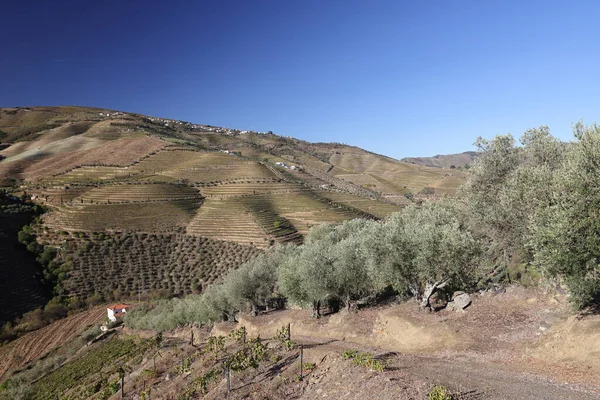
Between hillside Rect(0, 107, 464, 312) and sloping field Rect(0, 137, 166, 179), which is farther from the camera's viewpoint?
sloping field Rect(0, 137, 166, 179)

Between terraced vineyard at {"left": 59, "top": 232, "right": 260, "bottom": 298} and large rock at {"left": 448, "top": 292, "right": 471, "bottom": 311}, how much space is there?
2124 inches

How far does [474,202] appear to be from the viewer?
104 feet

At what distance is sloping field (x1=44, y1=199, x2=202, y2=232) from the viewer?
3314 inches

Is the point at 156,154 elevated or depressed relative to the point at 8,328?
elevated

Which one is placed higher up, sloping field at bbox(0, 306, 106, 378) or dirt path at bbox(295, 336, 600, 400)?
dirt path at bbox(295, 336, 600, 400)

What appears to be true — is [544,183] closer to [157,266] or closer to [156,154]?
[157,266]

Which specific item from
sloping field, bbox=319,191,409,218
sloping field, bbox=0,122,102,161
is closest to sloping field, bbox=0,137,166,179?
sloping field, bbox=0,122,102,161

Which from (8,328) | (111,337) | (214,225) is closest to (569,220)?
(111,337)

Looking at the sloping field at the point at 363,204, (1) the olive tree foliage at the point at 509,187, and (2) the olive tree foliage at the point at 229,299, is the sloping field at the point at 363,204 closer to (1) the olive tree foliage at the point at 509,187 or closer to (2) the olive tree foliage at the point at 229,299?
(2) the olive tree foliage at the point at 229,299

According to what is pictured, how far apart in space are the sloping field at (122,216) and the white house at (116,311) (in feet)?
86.9

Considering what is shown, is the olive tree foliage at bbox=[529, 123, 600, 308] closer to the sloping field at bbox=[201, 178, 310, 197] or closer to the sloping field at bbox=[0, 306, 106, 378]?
the sloping field at bbox=[0, 306, 106, 378]

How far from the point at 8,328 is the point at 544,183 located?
73.6m

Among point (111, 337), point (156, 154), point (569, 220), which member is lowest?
point (111, 337)

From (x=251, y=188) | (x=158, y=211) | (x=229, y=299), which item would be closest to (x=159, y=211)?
(x=158, y=211)
